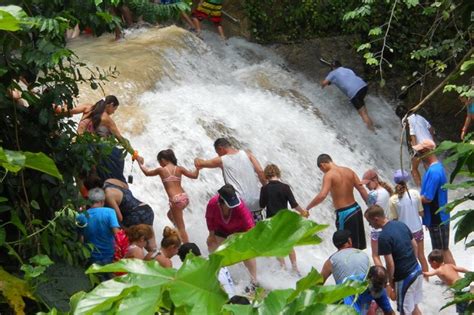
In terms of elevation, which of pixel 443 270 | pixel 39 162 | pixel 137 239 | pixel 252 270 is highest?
pixel 39 162

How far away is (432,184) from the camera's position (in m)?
9.54

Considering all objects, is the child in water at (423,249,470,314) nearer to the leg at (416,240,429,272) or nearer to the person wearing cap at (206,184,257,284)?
the leg at (416,240,429,272)

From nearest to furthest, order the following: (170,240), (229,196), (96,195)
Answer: (96,195)
(170,240)
(229,196)

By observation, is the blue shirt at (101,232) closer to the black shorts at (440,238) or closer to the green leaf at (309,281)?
the black shorts at (440,238)

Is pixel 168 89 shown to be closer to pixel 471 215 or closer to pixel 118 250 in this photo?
pixel 118 250

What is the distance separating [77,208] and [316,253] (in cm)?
462

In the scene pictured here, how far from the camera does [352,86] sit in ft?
45.4

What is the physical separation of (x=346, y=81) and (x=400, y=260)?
613 cm

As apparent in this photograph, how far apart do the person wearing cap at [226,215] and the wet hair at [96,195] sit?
1583mm

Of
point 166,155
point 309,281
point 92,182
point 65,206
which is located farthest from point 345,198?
point 309,281

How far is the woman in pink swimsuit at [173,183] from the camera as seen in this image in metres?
9.15

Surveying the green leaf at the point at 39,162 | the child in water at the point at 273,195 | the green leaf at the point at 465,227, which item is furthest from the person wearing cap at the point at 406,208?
the green leaf at the point at 39,162

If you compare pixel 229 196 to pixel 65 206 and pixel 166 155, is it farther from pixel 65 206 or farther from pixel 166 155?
pixel 65 206

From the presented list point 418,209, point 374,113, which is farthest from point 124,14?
point 418,209
